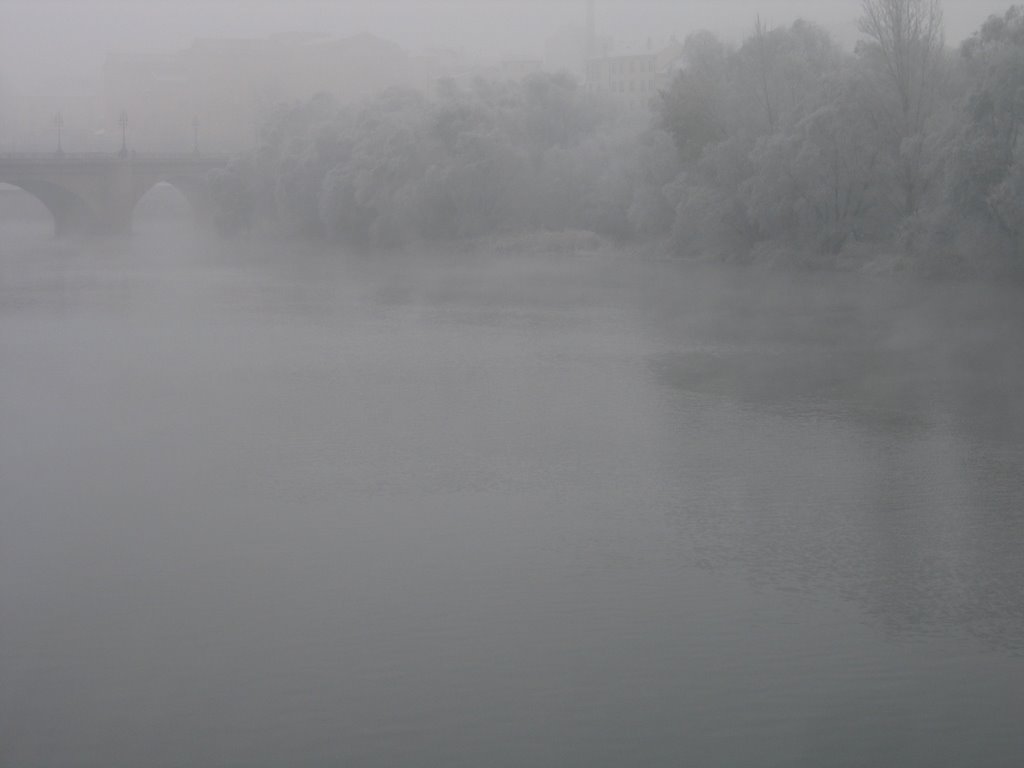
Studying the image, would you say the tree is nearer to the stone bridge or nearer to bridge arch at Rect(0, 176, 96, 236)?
the stone bridge

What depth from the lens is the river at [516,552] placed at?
645cm

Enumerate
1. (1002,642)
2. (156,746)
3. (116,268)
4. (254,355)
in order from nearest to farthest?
(156,746)
(1002,642)
(254,355)
(116,268)

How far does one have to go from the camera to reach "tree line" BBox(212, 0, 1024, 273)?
79.5ft

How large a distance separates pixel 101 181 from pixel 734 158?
33219 millimetres

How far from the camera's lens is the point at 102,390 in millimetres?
15422

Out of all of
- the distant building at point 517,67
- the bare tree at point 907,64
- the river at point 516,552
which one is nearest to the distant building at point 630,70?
the distant building at point 517,67

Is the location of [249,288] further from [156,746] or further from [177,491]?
[156,746]

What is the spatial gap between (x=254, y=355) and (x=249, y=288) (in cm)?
1062

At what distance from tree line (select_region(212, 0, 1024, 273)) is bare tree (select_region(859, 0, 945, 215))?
4 cm

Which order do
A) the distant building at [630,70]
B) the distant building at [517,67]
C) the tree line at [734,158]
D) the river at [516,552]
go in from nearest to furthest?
1. the river at [516,552]
2. the tree line at [734,158]
3. the distant building at [630,70]
4. the distant building at [517,67]

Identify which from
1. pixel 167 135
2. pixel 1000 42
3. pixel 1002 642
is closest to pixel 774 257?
pixel 1000 42

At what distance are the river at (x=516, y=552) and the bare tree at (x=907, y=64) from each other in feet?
31.7

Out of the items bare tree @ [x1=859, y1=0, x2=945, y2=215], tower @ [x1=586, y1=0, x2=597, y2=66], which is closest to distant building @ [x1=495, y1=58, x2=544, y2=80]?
tower @ [x1=586, y1=0, x2=597, y2=66]

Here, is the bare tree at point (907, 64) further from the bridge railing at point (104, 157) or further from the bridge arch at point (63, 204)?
the bridge arch at point (63, 204)
